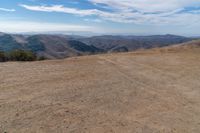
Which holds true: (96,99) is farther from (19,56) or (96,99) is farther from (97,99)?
(19,56)

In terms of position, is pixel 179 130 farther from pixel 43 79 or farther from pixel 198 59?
pixel 198 59

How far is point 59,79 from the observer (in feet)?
37.4

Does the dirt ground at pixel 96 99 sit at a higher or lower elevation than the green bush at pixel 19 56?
higher

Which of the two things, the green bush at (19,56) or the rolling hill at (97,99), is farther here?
the green bush at (19,56)

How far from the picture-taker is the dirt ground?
22.4ft

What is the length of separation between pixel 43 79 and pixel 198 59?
462 inches

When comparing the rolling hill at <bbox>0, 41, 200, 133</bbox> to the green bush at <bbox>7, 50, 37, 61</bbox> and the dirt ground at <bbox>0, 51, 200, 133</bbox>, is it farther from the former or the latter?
the green bush at <bbox>7, 50, 37, 61</bbox>

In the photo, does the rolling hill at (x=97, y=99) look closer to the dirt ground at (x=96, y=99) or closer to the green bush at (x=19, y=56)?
the dirt ground at (x=96, y=99)

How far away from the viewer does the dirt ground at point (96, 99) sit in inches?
268

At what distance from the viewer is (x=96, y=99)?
29.4 feet

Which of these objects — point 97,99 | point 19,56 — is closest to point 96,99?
point 97,99

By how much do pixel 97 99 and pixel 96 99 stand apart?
0.10ft

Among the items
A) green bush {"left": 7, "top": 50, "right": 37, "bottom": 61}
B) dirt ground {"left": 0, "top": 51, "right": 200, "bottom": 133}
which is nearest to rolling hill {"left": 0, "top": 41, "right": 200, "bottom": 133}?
dirt ground {"left": 0, "top": 51, "right": 200, "bottom": 133}

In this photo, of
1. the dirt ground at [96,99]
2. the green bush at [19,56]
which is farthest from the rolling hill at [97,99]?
the green bush at [19,56]
